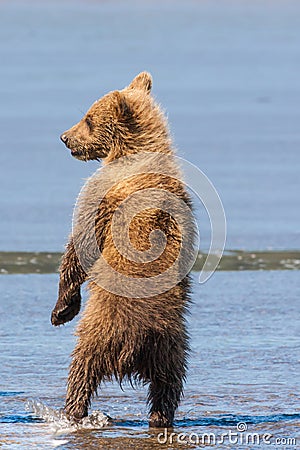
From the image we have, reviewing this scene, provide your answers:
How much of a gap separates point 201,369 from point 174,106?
9.04m

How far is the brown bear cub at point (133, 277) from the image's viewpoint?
485cm

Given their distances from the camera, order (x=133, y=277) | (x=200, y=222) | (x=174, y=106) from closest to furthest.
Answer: (x=133, y=277), (x=200, y=222), (x=174, y=106)

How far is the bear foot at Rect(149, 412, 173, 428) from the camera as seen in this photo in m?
4.98

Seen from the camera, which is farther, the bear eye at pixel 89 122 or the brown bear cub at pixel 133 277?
the bear eye at pixel 89 122

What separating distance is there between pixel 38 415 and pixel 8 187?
5458mm

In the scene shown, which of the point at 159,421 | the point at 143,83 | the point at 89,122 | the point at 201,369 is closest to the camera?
the point at 159,421

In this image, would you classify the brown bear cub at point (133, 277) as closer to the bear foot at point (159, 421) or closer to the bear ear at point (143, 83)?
the bear foot at point (159, 421)

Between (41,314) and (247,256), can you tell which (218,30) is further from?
(41,314)

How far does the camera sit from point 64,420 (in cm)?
504

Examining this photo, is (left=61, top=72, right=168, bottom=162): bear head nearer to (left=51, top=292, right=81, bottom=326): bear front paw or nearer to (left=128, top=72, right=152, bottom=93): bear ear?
(left=128, top=72, right=152, bottom=93): bear ear

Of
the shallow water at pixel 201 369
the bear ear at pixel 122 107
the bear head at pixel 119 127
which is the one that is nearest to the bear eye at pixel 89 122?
the bear head at pixel 119 127

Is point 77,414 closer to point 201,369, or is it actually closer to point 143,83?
point 201,369

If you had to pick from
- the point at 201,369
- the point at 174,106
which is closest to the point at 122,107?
the point at 201,369

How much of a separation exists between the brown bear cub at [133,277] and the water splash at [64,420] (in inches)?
1.4
